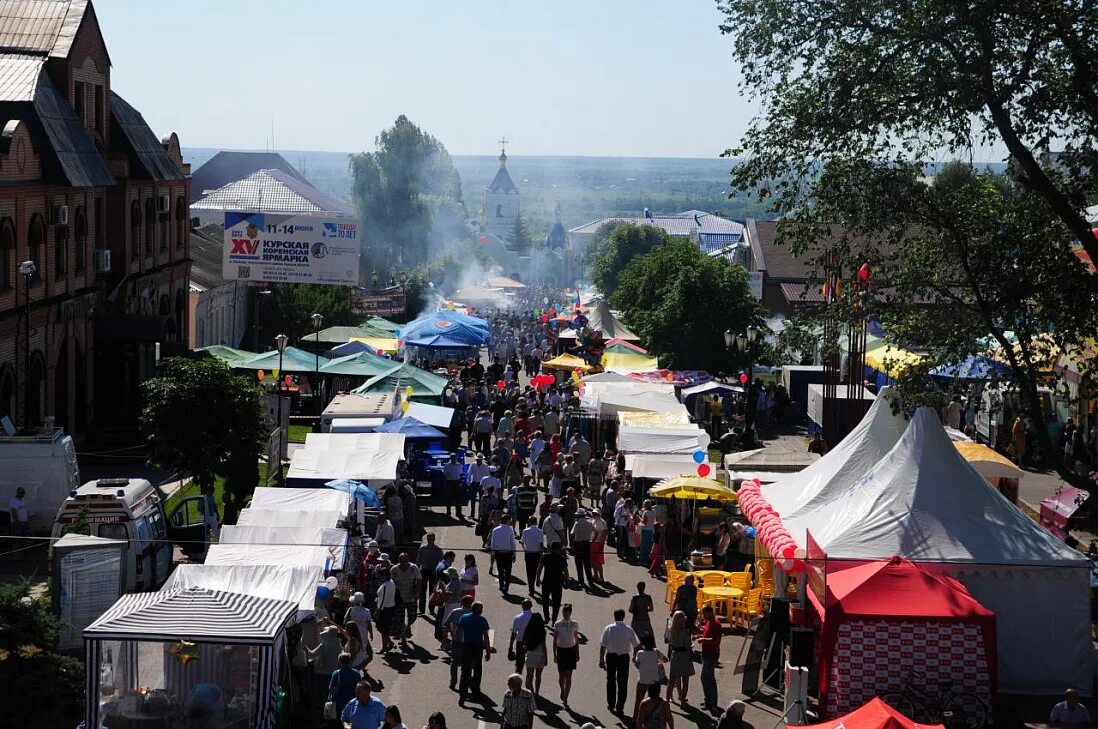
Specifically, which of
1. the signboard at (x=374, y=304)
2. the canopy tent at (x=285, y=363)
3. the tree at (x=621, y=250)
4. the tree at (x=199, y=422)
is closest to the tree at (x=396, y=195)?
the tree at (x=621, y=250)

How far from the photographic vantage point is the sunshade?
2269cm

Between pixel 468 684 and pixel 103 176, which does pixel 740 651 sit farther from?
pixel 103 176

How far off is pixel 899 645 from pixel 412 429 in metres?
14.0

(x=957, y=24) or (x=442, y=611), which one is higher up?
(x=957, y=24)

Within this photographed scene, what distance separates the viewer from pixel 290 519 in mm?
19266

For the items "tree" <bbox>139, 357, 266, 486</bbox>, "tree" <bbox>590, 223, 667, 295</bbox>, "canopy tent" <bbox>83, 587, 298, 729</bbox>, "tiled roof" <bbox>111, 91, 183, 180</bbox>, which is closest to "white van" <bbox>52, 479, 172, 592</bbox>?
"tree" <bbox>139, 357, 266, 486</bbox>

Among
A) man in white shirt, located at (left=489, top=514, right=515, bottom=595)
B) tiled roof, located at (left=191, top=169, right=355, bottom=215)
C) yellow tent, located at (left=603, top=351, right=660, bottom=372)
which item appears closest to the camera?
man in white shirt, located at (left=489, top=514, right=515, bottom=595)

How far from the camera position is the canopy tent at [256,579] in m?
16.3

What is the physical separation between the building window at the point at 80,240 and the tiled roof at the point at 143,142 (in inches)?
157

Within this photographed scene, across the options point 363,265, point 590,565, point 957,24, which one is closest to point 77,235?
point 590,565

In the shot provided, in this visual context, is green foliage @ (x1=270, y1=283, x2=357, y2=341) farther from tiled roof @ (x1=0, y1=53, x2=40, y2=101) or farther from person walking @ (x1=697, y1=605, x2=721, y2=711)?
person walking @ (x1=697, y1=605, x2=721, y2=711)

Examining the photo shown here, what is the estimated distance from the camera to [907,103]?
1622cm

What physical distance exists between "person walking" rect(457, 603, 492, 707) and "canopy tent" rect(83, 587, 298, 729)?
243 cm

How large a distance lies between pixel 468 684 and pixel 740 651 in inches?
145
